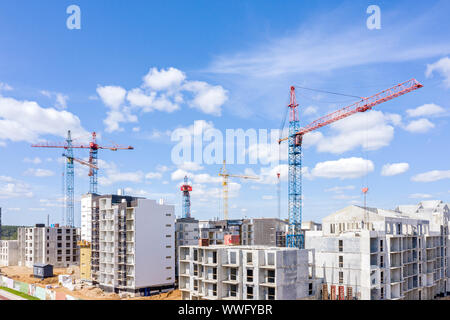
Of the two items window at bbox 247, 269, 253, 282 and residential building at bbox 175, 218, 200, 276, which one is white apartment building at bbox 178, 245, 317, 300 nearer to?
window at bbox 247, 269, 253, 282

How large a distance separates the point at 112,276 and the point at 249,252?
39.0 metres

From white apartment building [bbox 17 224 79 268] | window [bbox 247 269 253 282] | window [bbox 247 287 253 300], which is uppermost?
window [bbox 247 269 253 282]

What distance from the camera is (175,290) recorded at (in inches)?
3076

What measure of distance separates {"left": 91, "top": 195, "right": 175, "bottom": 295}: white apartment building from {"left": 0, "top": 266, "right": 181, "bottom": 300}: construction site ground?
207 cm

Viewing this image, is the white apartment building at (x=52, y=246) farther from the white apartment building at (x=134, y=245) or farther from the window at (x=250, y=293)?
the window at (x=250, y=293)

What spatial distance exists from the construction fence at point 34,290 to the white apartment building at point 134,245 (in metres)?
10.4

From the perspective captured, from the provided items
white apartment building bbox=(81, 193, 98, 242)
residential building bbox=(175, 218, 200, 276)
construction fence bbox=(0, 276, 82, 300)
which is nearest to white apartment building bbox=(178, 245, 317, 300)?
construction fence bbox=(0, 276, 82, 300)

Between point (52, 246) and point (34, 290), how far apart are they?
141 feet

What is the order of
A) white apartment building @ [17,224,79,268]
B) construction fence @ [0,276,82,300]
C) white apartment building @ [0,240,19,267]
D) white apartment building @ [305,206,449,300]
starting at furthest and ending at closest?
1. white apartment building @ [0,240,19,267]
2. white apartment building @ [17,224,79,268]
3. construction fence @ [0,276,82,300]
4. white apartment building @ [305,206,449,300]

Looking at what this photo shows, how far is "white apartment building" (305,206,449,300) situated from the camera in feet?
186

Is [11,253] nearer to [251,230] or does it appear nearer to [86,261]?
[86,261]

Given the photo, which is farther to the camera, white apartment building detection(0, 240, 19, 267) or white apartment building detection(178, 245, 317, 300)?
white apartment building detection(0, 240, 19, 267)
